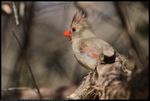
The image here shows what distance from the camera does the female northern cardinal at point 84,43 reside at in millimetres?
4141

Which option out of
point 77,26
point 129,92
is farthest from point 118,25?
point 129,92

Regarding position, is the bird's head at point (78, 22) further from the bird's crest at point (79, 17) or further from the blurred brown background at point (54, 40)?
the blurred brown background at point (54, 40)

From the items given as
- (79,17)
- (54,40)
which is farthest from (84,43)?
(54,40)

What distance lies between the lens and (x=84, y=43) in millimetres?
4480

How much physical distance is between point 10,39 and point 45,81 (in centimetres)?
95

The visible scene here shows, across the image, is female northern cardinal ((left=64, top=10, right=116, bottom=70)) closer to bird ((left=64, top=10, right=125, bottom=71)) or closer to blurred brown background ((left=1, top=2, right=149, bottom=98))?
bird ((left=64, top=10, right=125, bottom=71))

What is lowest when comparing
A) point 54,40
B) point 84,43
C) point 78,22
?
point 54,40

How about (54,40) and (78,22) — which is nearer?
(78,22)

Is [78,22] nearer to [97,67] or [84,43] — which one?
[84,43]

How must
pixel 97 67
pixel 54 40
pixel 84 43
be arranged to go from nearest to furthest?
1. pixel 97 67
2. pixel 84 43
3. pixel 54 40

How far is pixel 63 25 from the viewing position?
921 cm

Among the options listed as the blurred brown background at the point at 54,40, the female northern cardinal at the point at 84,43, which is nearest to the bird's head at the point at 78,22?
the female northern cardinal at the point at 84,43

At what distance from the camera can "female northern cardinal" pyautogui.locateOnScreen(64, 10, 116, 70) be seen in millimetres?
4141

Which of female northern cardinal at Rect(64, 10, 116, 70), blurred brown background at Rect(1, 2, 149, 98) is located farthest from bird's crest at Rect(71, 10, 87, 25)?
blurred brown background at Rect(1, 2, 149, 98)
